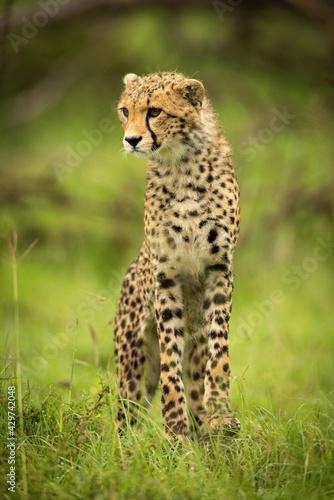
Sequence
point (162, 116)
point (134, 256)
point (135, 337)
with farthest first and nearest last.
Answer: point (134, 256) < point (135, 337) < point (162, 116)

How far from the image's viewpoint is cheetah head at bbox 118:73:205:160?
3.67m

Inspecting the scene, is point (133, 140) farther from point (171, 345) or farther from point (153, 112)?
point (171, 345)

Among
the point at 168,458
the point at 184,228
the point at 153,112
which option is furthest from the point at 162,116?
the point at 168,458

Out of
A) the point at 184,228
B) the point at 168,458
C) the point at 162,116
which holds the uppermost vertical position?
the point at 162,116

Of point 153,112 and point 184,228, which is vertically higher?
point 153,112

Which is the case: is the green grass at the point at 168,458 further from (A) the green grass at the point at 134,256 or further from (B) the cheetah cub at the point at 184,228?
(B) the cheetah cub at the point at 184,228

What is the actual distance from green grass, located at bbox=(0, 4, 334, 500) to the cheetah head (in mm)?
609

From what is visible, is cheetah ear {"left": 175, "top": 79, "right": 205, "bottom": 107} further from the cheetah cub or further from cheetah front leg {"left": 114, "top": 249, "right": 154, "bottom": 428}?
cheetah front leg {"left": 114, "top": 249, "right": 154, "bottom": 428}

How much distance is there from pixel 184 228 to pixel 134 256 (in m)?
4.54

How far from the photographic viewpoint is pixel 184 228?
3.79 m

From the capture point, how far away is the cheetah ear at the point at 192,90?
377 centimetres

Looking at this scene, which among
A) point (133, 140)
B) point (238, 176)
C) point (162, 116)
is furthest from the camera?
point (238, 176)

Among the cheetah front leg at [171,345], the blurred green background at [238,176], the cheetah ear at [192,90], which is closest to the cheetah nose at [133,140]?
the cheetah ear at [192,90]

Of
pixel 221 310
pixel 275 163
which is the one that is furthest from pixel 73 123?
pixel 221 310
